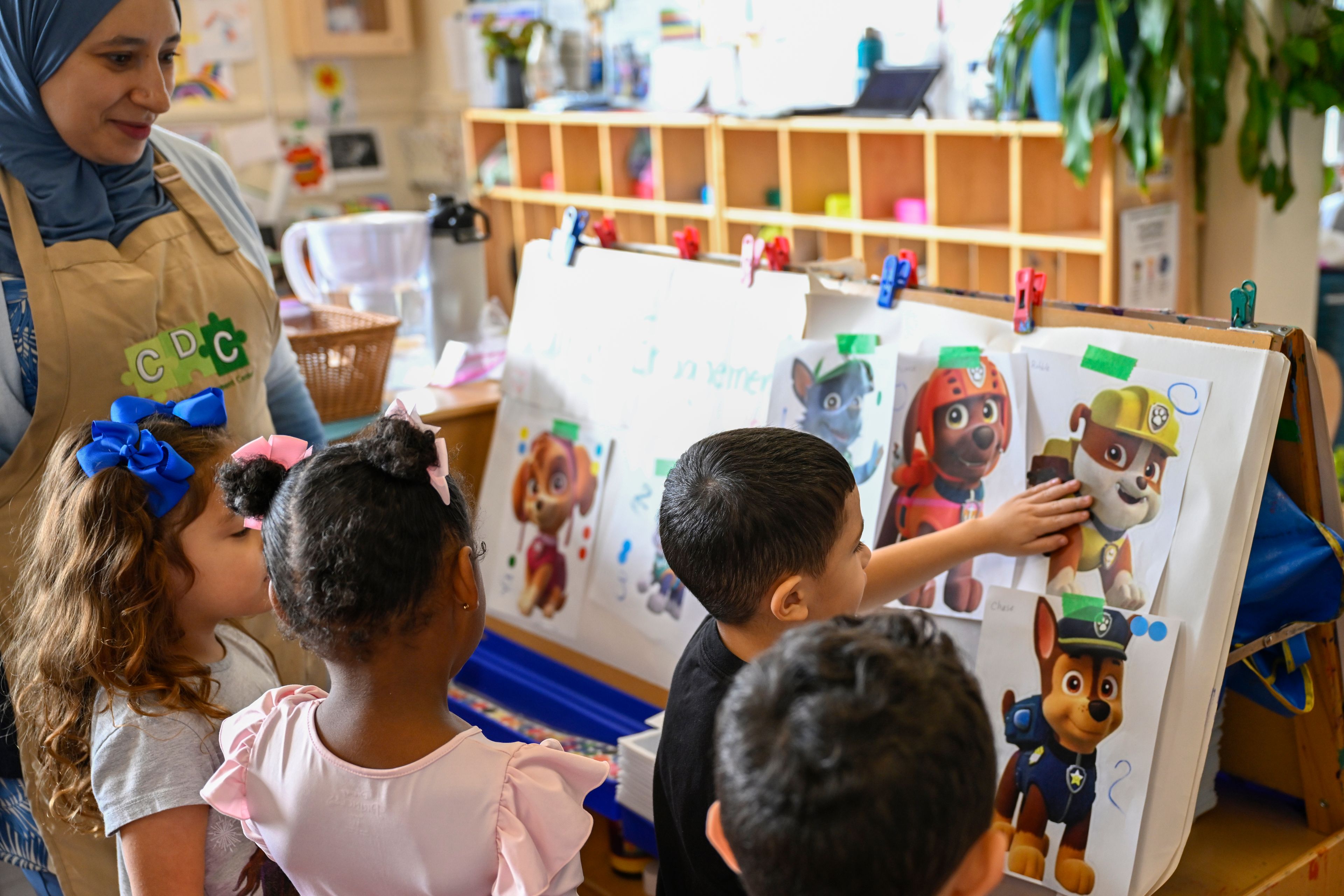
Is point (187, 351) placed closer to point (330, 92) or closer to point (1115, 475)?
point (1115, 475)

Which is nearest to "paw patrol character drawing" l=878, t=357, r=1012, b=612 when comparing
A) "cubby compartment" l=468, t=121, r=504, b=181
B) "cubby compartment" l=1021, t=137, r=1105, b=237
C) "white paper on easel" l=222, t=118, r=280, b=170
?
"cubby compartment" l=1021, t=137, r=1105, b=237

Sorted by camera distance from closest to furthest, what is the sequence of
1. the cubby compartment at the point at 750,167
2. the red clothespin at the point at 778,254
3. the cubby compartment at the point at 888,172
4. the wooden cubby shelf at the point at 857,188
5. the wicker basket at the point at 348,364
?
the red clothespin at the point at 778,254 → the wicker basket at the point at 348,364 → the wooden cubby shelf at the point at 857,188 → the cubby compartment at the point at 888,172 → the cubby compartment at the point at 750,167

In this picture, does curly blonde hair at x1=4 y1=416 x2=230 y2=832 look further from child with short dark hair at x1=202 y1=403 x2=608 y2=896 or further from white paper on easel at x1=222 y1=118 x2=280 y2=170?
white paper on easel at x1=222 y1=118 x2=280 y2=170

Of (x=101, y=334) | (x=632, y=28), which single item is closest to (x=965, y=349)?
(x=101, y=334)

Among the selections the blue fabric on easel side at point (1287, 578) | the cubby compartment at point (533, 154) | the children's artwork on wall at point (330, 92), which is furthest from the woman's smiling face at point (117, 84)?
the children's artwork on wall at point (330, 92)

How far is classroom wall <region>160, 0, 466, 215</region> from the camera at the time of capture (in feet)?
13.0

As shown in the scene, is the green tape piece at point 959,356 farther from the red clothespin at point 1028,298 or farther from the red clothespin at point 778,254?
the red clothespin at point 778,254

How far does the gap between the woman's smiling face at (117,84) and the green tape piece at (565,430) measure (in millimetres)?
751

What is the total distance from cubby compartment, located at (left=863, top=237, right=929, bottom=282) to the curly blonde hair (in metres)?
2.01

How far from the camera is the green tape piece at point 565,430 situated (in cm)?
184

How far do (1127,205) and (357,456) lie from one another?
6.01 ft

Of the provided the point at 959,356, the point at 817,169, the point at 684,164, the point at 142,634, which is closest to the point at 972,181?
the point at 817,169

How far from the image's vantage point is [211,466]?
42.6 inches

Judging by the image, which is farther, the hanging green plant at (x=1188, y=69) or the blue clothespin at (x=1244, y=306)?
the hanging green plant at (x=1188, y=69)
